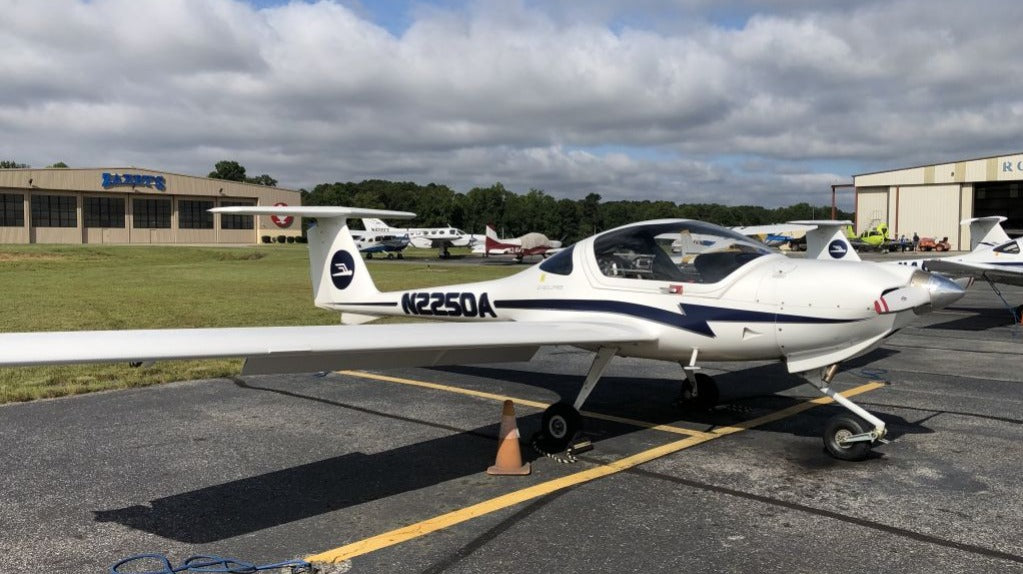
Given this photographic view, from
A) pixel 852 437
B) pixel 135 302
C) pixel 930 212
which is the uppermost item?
pixel 930 212

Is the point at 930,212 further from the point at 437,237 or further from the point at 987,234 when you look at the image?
the point at 987,234

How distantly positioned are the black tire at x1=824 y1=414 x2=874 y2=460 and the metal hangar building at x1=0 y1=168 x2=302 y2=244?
66.6 meters

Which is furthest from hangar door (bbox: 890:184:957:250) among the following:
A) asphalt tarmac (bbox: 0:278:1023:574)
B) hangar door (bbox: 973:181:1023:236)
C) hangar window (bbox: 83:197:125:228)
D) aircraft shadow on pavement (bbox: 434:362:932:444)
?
hangar window (bbox: 83:197:125:228)

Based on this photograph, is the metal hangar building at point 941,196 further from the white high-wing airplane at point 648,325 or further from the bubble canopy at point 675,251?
the white high-wing airplane at point 648,325

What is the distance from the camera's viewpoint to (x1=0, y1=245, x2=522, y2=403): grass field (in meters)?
9.78

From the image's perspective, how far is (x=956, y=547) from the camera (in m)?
4.31

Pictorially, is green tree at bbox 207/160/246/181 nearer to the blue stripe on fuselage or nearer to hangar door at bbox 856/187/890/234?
hangar door at bbox 856/187/890/234

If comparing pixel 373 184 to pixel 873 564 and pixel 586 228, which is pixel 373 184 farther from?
pixel 873 564

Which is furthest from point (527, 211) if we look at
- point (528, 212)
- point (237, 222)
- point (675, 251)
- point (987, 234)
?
point (675, 251)

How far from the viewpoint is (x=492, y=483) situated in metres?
5.58

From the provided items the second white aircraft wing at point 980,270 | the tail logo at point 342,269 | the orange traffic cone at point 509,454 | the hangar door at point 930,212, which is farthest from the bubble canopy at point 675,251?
the hangar door at point 930,212

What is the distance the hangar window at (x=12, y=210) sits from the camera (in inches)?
2815

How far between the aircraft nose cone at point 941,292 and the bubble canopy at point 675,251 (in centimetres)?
143

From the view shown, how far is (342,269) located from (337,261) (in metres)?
0.14
